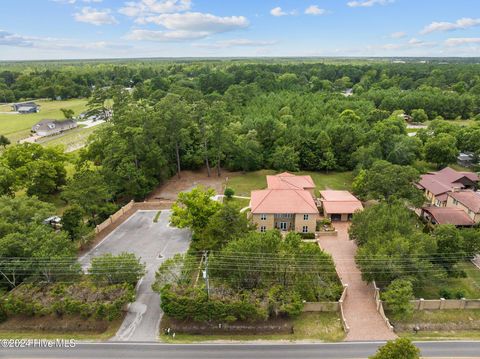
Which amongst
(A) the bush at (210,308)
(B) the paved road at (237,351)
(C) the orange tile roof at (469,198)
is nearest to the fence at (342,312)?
(B) the paved road at (237,351)

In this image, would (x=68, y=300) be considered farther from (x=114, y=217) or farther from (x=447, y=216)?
(x=447, y=216)

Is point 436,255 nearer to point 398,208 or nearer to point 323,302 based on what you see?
point 398,208

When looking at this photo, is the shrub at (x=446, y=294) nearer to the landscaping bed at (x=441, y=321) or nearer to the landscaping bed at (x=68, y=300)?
the landscaping bed at (x=441, y=321)

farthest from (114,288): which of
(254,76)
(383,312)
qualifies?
(254,76)

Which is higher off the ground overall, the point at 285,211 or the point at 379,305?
the point at 285,211

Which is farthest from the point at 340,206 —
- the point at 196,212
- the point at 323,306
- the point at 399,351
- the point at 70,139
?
the point at 70,139

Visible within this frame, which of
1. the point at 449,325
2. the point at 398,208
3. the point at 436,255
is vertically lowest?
the point at 449,325
